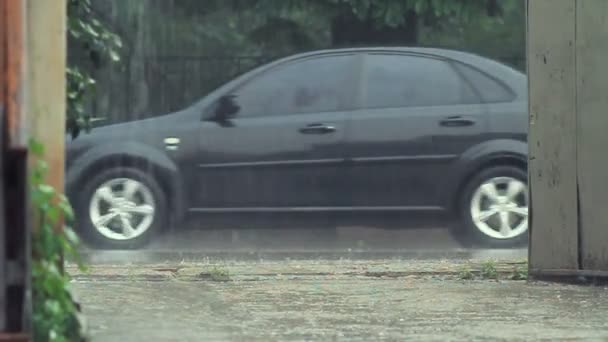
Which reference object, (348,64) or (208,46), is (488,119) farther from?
(208,46)

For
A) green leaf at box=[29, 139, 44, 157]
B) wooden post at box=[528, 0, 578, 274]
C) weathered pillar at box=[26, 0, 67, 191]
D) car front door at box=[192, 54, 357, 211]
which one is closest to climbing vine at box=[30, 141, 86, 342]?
green leaf at box=[29, 139, 44, 157]

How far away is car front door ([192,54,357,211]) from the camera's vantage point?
1030 cm

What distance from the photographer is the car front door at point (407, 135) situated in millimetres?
10344

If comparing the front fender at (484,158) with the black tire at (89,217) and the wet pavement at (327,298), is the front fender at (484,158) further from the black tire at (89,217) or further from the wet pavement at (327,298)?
the black tire at (89,217)

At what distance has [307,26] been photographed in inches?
601

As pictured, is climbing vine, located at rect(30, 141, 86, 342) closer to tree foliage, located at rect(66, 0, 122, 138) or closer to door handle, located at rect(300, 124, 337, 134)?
tree foliage, located at rect(66, 0, 122, 138)

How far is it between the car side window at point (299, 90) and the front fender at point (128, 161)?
709 mm

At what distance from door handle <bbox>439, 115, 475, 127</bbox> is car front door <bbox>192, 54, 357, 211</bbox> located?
2.50 ft

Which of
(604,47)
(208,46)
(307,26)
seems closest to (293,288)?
(604,47)

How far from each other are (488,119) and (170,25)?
6.46 meters

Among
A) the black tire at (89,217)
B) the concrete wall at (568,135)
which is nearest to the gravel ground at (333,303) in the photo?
the concrete wall at (568,135)

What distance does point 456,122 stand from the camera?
1038 centimetres

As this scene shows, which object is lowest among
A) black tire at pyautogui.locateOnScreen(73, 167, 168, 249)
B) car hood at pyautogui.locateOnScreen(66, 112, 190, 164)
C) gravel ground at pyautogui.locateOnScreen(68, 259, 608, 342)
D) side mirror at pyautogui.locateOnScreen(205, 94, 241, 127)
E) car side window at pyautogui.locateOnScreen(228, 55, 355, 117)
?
gravel ground at pyautogui.locateOnScreen(68, 259, 608, 342)

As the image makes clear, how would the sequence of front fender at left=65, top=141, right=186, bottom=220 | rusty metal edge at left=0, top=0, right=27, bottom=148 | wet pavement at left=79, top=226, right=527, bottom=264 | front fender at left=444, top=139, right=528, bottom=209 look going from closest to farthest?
rusty metal edge at left=0, top=0, right=27, bottom=148 → wet pavement at left=79, top=226, right=527, bottom=264 → front fender at left=65, top=141, right=186, bottom=220 → front fender at left=444, top=139, right=528, bottom=209
